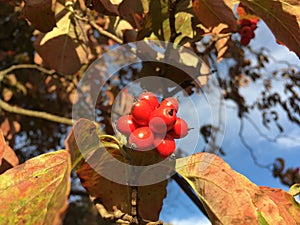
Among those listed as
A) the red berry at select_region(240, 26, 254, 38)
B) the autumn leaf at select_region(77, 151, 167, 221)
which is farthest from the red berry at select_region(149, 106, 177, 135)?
the red berry at select_region(240, 26, 254, 38)

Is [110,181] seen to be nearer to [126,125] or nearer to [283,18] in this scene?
[126,125]

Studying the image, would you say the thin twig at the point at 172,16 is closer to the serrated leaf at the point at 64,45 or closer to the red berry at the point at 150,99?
the red berry at the point at 150,99

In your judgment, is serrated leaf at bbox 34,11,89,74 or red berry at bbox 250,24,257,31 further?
red berry at bbox 250,24,257,31

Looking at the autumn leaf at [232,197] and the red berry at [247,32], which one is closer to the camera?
the autumn leaf at [232,197]

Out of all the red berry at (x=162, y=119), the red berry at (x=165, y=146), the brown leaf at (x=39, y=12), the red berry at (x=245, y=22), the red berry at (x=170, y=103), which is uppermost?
the red berry at (x=245, y=22)

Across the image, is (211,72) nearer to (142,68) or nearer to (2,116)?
(142,68)

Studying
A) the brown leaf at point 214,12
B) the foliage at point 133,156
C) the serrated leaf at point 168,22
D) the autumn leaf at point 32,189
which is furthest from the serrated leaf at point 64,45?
the autumn leaf at point 32,189

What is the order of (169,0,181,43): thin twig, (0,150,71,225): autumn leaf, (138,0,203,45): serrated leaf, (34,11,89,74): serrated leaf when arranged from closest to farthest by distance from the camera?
(0,150,71,225): autumn leaf, (169,0,181,43): thin twig, (138,0,203,45): serrated leaf, (34,11,89,74): serrated leaf

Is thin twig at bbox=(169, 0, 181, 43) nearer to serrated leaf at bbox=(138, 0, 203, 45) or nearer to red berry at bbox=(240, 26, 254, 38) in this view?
serrated leaf at bbox=(138, 0, 203, 45)
